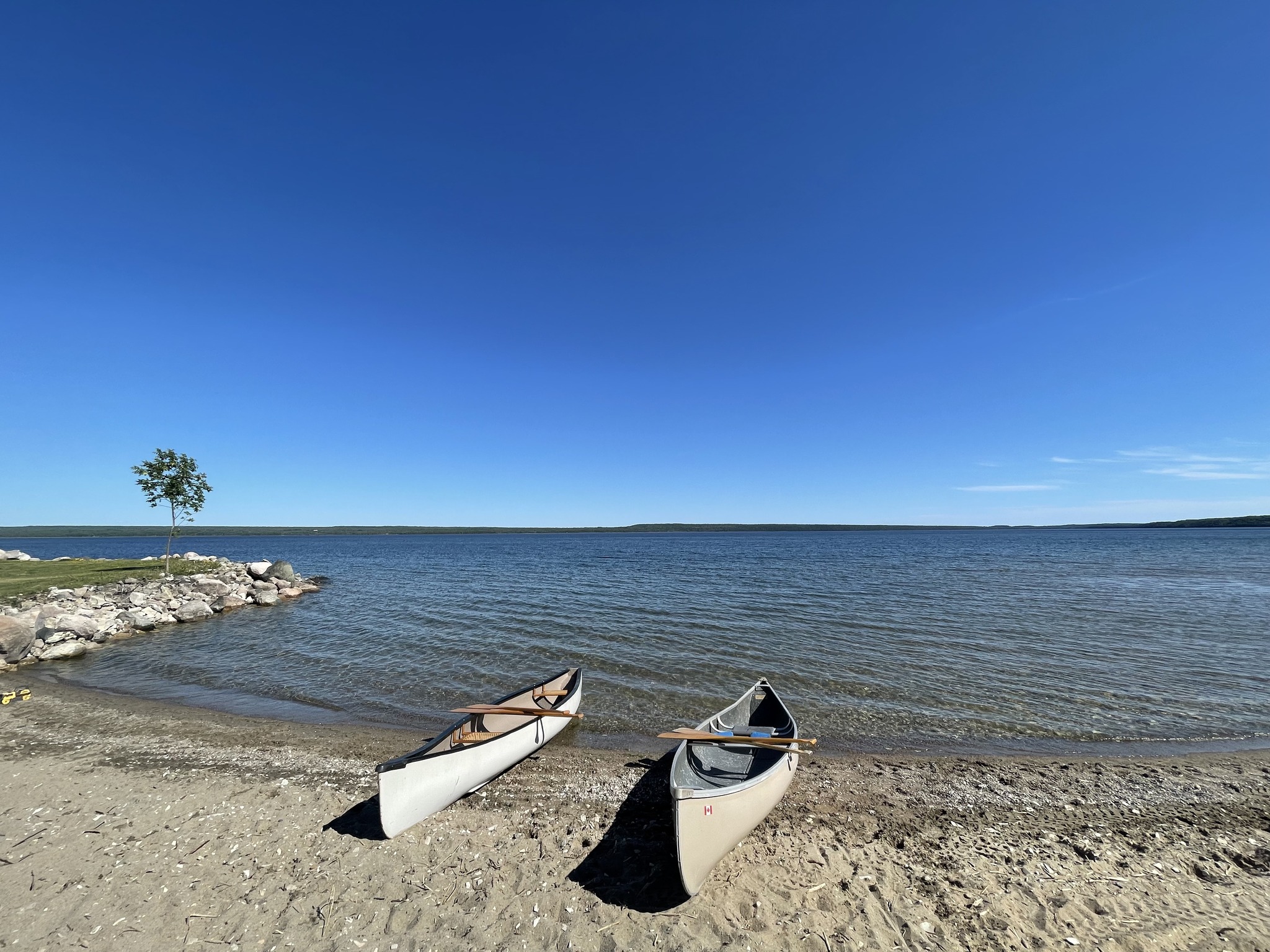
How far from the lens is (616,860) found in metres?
6.88

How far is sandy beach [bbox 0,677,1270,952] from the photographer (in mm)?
5668

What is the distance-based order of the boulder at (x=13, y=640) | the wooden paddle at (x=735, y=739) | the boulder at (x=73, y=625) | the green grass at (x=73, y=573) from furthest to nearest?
the green grass at (x=73, y=573) → the boulder at (x=73, y=625) → the boulder at (x=13, y=640) → the wooden paddle at (x=735, y=739)

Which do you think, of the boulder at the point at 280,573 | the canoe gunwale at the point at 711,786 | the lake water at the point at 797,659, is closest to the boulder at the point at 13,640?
the lake water at the point at 797,659

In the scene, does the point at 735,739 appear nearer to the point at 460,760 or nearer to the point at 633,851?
the point at 633,851

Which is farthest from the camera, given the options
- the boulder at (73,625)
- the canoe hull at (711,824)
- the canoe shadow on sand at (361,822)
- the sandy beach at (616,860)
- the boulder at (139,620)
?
the boulder at (139,620)

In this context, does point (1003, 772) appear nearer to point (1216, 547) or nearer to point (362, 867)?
point (362, 867)

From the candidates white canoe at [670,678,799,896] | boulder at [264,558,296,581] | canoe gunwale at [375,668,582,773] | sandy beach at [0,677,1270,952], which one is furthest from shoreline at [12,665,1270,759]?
boulder at [264,558,296,581]

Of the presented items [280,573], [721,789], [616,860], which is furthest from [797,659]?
[280,573]

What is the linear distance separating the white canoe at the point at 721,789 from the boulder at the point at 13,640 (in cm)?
2323

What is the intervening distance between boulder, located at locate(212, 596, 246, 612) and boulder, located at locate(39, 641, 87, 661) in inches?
356

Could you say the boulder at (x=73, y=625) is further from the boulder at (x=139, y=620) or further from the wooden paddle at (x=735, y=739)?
the wooden paddle at (x=735, y=739)

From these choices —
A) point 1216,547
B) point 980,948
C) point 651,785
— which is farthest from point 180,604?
point 1216,547

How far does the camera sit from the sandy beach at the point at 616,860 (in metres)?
5.67

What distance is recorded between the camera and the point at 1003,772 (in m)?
9.67
